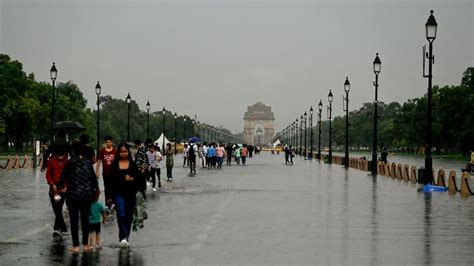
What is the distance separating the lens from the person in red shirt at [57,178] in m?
14.8

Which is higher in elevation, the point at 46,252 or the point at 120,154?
the point at 120,154

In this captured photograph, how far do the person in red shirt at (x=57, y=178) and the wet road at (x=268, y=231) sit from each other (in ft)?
0.94

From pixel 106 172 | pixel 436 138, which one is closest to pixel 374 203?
pixel 106 172

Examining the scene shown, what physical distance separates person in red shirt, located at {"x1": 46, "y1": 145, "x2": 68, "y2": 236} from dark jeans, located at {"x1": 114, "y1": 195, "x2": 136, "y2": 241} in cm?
133

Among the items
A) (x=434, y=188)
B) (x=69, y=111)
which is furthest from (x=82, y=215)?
(x=69, y=111)

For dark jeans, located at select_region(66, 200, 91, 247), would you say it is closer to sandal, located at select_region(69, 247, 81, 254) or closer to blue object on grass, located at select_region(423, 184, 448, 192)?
sandal, located at select_region(69, 247, 81, 254)

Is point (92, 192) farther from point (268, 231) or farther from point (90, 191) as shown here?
point (268, 231)

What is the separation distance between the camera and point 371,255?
1288 cm

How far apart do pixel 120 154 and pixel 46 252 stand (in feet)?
6.17

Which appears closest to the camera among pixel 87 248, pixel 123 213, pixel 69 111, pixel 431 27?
pixel 87 248

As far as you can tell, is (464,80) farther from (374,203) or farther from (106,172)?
(106,172)

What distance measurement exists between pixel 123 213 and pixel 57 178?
6.30 ft

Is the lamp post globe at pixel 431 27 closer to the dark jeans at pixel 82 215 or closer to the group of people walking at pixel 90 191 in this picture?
the group of people walking at pixel 90 191

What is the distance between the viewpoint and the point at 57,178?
591 inches
